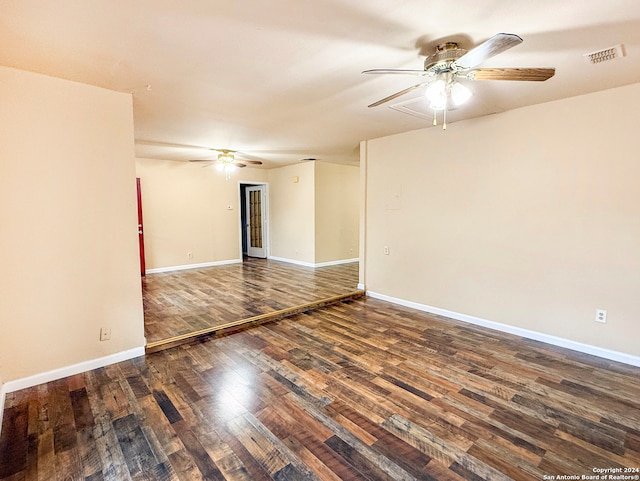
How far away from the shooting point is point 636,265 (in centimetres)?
277

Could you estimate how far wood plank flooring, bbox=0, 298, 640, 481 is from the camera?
170 cm

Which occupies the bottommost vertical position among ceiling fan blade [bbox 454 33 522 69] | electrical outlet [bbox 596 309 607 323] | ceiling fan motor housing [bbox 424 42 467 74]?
electrical outlet [bbox 596 309 607 323]

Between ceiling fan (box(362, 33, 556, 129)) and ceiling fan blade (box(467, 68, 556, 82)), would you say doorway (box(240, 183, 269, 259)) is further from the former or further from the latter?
ceiling fan blade (box(467, 68, 556, 82))

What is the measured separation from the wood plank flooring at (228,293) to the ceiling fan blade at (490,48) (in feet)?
10.9

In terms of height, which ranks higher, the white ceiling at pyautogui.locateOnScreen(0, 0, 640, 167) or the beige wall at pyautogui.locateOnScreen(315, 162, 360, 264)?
the white ceiling at pyautogui.locateOnScreen(0, 0, 640, 167)

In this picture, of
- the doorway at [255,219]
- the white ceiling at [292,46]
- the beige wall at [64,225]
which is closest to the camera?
the white ceiling at [292,46]

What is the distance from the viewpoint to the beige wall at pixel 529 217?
2838 millimetres

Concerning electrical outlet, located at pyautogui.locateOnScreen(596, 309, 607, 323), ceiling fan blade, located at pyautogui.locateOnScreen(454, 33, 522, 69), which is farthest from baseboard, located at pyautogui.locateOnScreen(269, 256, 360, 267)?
ceiling fan blade, located at pyautogui.locateOnScreen(454, 33, 522, 69)

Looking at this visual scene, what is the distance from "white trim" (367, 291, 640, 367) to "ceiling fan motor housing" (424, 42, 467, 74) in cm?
296

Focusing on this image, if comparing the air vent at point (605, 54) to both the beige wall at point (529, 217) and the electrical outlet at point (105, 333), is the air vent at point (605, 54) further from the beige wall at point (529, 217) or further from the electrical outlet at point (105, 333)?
the electrical outlet at point (105, 333)

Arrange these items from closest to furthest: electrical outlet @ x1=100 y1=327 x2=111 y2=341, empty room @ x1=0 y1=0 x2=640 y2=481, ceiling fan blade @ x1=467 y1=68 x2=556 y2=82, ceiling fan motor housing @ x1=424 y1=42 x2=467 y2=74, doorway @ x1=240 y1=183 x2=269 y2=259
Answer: empty room @ x1=0 y1=0 x2=640 y2=481
ceiling fan blade @ x1=467 y1=68 x2=556 y2=82
ceiling fan motor housing @ x1=424 y1=42 x2=467 y2=74
electrical outlet @ x1=100 y1=327 x2=111 y2=341
doorway @ x1=240 y1=183 x2=269 y2=259

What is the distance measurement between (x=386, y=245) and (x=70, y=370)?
3968mm

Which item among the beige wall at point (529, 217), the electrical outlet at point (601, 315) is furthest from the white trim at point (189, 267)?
the electrical outlet at point (601, 315)

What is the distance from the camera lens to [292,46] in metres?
2.00
